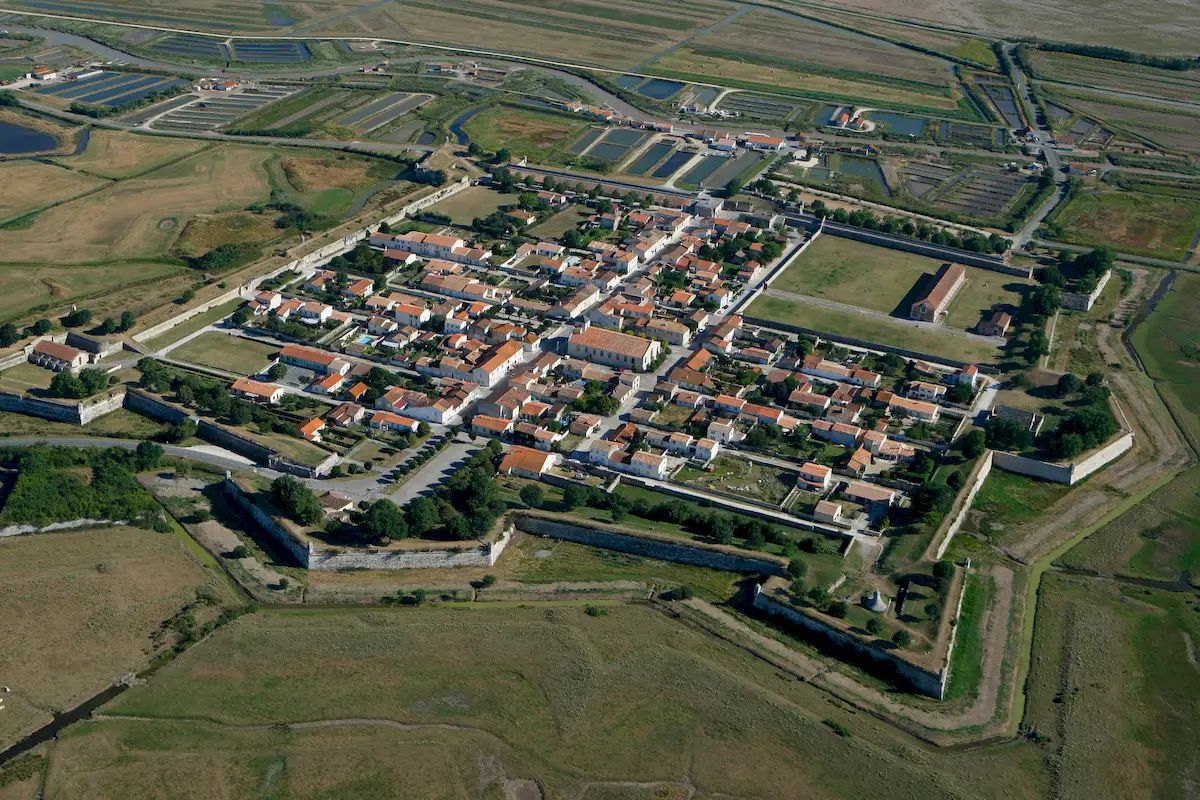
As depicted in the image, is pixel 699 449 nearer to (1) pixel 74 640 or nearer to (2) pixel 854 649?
(2) pixel 854 649

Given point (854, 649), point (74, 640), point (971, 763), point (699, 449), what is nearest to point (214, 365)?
point (74, 640)

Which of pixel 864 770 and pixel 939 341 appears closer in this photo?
pixel 864 770

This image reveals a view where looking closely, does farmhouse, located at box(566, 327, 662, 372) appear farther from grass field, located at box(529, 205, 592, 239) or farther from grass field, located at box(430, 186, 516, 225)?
grass field, located at box(430, 186, 516, 225)

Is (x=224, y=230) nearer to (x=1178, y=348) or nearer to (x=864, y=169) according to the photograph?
(x=864, y=169)

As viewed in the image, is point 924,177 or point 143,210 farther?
point 924,177

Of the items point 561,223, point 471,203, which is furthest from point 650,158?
point 471,203

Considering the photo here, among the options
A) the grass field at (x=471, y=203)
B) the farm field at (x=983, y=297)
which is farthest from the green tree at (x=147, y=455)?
the farm field at (x=983, y=297)
